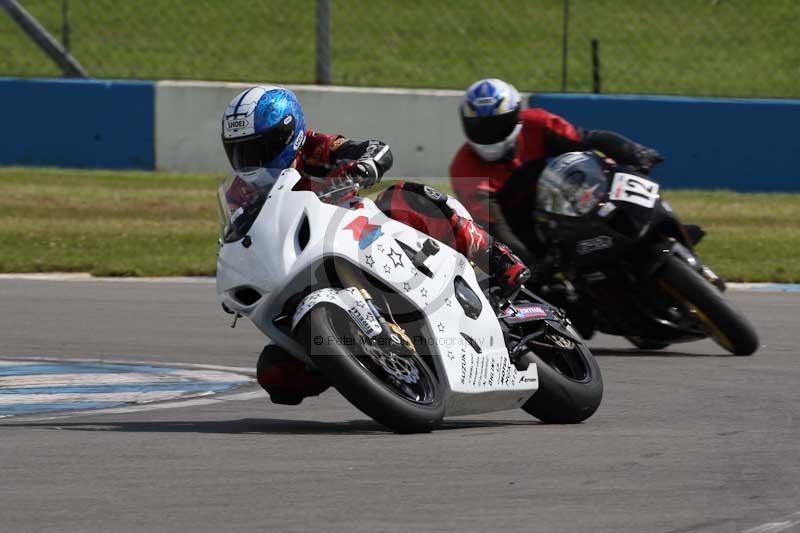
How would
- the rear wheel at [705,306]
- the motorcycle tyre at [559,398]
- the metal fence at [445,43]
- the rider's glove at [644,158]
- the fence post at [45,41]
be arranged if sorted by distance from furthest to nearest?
1. the fence post at [45,41]
2. the metal fence at [445,43]
3. the rider's glove at [644,158]
4. the rear wheel at [705,306]
5. the motorcycle tyre at [559,398]

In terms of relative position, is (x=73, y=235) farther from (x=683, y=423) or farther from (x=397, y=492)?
(x=397, y=492)

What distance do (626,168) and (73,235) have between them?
6854mm

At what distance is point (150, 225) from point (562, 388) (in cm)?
881

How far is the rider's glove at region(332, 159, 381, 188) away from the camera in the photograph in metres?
5.91

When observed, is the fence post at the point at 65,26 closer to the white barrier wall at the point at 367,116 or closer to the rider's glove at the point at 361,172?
the white barrier wall at the point at 367,116

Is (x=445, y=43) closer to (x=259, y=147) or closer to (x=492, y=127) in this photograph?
(x=492, y=127)

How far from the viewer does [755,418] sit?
20.7 feet

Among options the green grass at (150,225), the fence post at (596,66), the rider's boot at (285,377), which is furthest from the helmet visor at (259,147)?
the fence post at (596,66)

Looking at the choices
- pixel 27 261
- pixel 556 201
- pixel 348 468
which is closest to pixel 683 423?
pixel 348 468

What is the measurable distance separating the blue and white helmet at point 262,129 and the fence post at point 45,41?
11348 millimetres

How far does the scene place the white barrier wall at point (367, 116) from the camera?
1597 centimetres

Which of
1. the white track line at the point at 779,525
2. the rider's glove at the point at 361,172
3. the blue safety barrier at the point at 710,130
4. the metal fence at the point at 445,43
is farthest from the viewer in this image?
the metal fence at the point at 445,43

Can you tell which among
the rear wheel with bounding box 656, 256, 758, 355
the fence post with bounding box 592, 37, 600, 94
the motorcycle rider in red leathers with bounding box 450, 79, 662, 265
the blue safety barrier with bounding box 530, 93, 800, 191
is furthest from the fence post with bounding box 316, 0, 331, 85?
the rear wheel with bounding box 656, 256, 758, 355

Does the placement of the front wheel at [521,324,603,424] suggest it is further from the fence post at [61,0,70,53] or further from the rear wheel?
the fence post at [61,0,70,53]
